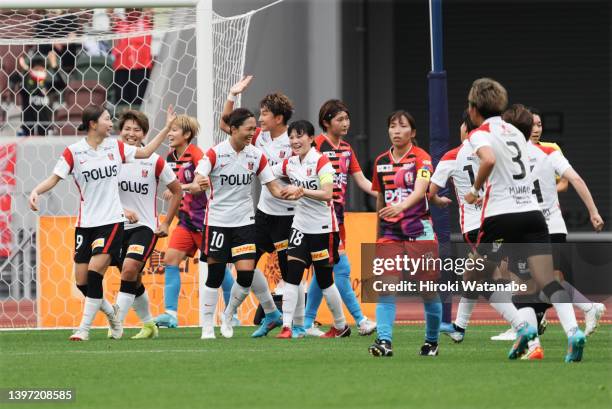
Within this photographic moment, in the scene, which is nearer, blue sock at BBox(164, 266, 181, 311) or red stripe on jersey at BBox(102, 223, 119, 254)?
red stripe on jersey at BBox(102, 223, 119, 254)

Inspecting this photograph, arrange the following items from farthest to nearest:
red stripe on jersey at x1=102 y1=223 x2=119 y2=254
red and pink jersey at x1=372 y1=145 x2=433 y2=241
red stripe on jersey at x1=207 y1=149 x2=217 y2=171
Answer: red stripe on jersey at x1=207 y1=149 x2=217 y2=171
red stripe on jersey at x1=102 y1=223 x2=119 y2=254
red and pink jersey at x1=372 y1=145 x2=433 y2=241

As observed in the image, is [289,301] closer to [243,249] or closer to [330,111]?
[243,249]

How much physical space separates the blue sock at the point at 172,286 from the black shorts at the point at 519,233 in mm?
4740

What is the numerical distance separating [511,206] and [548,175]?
2.17m

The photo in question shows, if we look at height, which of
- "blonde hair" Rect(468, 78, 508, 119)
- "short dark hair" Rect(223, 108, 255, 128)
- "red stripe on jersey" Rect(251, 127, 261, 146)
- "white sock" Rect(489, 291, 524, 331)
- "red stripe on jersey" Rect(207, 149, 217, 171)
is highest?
"blonde hair" Rect(468, 78, 508, 119)

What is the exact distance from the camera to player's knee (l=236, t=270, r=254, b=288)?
11109 millimetres

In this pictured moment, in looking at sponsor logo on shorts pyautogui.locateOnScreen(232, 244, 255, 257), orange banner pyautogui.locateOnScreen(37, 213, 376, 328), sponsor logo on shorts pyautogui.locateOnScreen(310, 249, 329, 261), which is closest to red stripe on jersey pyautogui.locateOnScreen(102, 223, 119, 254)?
sponsor logo on shorts pyautogui.locateOnScreen(232, 244, 255, 257)

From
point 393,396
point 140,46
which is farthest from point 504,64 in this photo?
point 393,396

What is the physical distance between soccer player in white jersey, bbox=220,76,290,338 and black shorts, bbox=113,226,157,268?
92 cm

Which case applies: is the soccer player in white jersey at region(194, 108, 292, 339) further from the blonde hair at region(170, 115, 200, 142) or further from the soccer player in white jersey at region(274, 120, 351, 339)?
the blonde hair at region(170, 115, 200, 142)

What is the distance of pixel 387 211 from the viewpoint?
29.1ft

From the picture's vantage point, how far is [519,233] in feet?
28.1

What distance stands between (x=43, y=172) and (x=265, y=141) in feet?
16.0

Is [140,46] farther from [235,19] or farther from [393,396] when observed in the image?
[393,396]
